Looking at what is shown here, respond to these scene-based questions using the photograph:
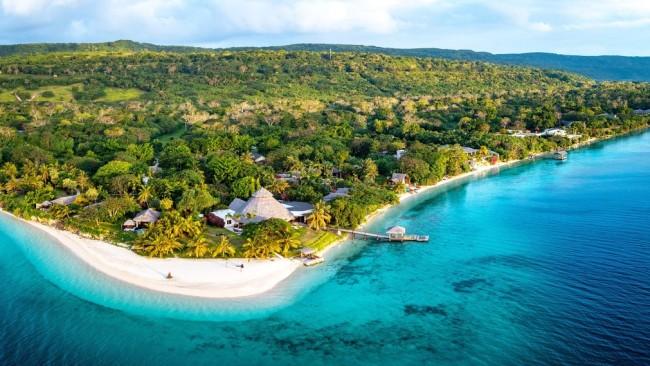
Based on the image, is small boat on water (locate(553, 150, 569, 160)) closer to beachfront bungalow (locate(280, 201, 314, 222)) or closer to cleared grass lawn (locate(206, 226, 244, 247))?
beachfront bungalow (locate(280, 201, 314, 222))

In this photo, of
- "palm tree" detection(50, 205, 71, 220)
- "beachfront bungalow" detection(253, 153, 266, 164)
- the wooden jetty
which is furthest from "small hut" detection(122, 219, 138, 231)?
"beachfront bungalow" detection(253, 153, 266, 164)

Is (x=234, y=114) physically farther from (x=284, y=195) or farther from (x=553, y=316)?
(x=553, y=316)

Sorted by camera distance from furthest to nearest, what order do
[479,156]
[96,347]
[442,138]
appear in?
[442,138] < [479,156] < [96,347]

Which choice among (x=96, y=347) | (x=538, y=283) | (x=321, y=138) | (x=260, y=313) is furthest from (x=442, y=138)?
(x=96, y=347)

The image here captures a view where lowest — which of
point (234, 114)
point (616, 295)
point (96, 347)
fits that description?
point (96, 347)

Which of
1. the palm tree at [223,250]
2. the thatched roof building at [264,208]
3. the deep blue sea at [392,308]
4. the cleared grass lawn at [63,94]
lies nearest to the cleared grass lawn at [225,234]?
the palm tree at [223,250]

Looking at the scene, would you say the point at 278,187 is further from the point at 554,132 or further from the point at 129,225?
the point at 554,132
